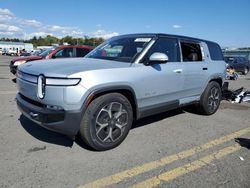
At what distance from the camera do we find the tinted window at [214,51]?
6443 millimetres

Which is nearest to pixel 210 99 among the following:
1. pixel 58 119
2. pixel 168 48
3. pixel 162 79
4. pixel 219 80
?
pixel 219 80

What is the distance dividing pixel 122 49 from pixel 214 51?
2861 millimetres

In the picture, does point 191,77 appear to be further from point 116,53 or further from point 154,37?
point 116,53

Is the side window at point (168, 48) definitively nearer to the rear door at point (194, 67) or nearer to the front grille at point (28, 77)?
the rear door at point (194, 67)

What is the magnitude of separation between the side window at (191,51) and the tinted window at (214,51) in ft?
1.75

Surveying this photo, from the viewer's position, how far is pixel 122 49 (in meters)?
4.98

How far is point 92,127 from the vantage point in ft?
12.4

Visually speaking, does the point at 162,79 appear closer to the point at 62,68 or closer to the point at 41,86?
the point at 62,68

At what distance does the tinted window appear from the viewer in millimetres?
6443

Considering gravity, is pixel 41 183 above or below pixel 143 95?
below

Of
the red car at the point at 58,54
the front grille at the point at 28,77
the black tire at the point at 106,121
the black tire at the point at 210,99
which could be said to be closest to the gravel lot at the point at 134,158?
the black tire at the point at 106,121

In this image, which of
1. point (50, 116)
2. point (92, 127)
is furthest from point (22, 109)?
point (92, 127)

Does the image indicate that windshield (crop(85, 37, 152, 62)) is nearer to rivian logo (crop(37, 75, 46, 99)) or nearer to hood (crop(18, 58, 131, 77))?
hood (crop(18, 58, 131, 77))

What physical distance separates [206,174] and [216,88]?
3503 millimetres
